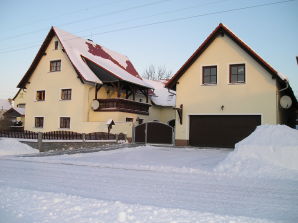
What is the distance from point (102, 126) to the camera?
85.7ft

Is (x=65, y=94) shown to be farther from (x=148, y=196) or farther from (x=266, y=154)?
(x=148, y=196)

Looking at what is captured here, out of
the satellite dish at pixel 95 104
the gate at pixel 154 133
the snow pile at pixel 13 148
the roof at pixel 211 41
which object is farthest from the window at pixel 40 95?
the roof at pixel 211 41

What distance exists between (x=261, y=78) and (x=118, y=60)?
20432 mm

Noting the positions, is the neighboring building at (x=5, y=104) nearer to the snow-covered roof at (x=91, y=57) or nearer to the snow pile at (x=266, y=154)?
the snow-covered roof at (x=91, y=57)

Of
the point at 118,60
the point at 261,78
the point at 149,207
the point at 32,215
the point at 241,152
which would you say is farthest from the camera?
the point at 118,60

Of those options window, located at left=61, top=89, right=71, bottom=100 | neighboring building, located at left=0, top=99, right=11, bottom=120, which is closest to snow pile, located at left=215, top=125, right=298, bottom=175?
window, located at left=61, top=89, right=71, bottom=100

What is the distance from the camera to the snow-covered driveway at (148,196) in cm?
482

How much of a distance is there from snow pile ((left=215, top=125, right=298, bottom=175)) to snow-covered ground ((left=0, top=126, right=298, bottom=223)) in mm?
37

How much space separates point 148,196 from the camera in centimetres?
632

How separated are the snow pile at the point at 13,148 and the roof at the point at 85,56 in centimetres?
1113

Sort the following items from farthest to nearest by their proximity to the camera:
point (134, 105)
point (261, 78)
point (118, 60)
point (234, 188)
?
point (118, 60)
point (134, 105)
point (261, 78)
point (234, 188)

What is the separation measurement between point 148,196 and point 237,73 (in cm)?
1509

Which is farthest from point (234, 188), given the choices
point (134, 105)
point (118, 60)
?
point (118, 60)

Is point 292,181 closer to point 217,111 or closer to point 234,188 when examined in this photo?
point 234,188
